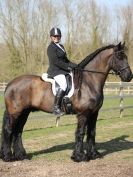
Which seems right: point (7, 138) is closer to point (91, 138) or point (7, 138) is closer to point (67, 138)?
point (91, 138)

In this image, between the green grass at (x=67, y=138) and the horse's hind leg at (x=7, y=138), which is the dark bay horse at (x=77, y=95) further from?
the green grass at (x=67, y=138)

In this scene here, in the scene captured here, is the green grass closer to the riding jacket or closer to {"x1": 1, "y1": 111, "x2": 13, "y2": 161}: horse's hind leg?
{"x1": 1, "y1": 111, "x2": 13, "y2": 161}: horse's hind leg

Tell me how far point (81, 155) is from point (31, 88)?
1681 millimetres

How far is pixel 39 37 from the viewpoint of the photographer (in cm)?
3878

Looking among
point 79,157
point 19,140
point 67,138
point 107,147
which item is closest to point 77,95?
point 79,157

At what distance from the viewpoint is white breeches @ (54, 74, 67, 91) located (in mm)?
7683

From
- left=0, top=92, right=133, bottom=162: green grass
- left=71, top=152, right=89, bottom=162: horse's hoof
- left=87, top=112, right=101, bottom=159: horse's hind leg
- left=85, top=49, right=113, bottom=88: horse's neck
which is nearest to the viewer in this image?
left=71, top=152, right=89, bottom=162: horse's hoof

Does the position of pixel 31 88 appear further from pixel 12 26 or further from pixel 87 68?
pixel 12 26

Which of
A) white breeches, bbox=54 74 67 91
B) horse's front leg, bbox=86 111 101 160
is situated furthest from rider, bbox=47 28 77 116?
horse's front leg, bbox=86 111 101 160

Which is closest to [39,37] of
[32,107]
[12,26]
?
[12,26]

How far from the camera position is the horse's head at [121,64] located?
7.74 m

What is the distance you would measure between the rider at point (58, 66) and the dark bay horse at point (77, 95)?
201mm

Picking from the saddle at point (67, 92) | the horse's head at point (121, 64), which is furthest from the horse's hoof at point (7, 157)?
the horse's head at point (121, 64)

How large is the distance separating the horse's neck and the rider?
43 centimetres
